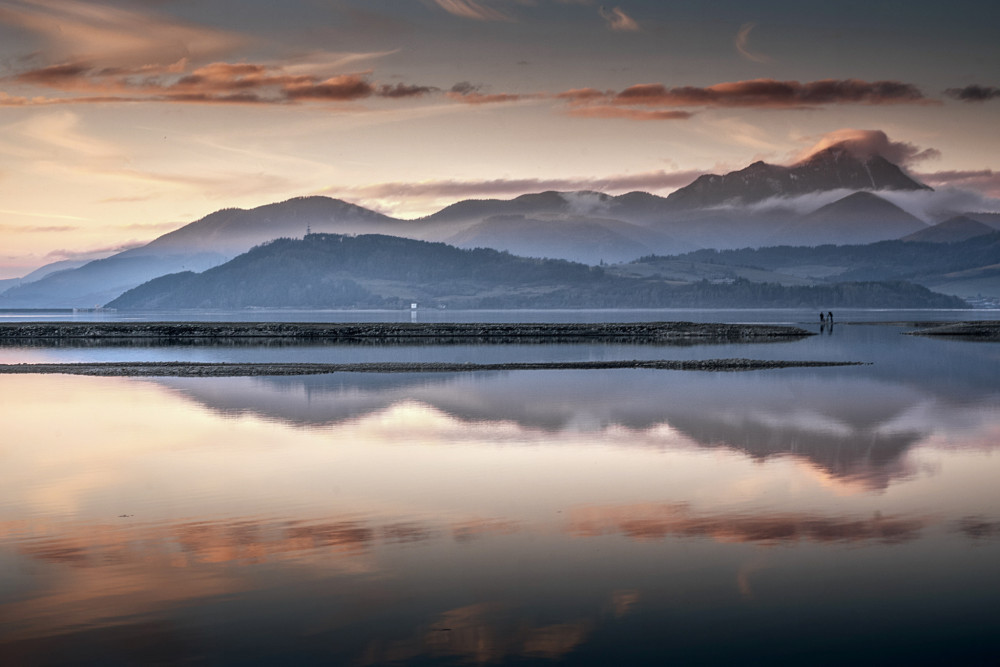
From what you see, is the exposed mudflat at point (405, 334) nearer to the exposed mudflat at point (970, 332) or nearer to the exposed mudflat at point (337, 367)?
the exposed mudflat at point (970, 332)

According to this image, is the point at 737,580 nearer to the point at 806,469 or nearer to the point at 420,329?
the point at 806,469

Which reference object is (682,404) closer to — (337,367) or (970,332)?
(337,367)

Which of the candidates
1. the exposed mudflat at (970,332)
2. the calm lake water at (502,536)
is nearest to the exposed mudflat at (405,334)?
the exposed mudflat at (970,332)

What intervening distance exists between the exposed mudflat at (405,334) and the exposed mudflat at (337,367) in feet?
131

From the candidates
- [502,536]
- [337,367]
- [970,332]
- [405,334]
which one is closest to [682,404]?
[502,536]

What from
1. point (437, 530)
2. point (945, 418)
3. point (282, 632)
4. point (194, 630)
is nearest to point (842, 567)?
point (437, 530)

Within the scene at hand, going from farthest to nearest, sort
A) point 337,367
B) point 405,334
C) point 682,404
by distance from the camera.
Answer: point 405,334, point 337,367, point 682,404

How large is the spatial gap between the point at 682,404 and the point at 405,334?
3263 inches

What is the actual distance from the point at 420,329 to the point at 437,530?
11079 cm

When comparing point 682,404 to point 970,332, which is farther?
point 970,332

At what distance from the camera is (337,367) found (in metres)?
64.5

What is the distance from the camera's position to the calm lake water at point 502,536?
12.5m

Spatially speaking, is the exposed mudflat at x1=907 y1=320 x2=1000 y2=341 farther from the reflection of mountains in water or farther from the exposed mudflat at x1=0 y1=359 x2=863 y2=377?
the reflection of mountains in water

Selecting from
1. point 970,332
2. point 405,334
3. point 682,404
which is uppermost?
point 970,332
